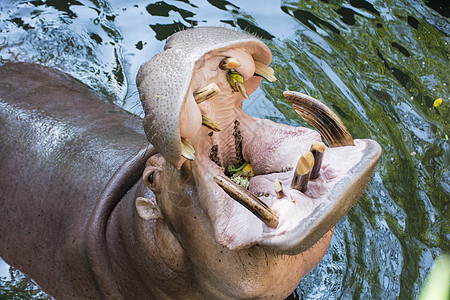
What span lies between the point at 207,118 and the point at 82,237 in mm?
1601

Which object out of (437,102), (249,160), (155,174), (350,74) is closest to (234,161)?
(249,160)

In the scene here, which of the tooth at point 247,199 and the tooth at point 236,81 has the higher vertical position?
the tooth at point 236,81

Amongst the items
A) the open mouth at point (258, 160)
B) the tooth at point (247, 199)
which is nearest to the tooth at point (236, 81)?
the open mouth at point (258, 160)

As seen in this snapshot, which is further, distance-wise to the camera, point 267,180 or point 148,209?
point 148,209

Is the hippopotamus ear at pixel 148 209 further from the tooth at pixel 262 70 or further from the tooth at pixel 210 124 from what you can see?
the tooth at pixel 262 70

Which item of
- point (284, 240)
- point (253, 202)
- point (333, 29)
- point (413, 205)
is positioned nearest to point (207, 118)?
point (253, 202)

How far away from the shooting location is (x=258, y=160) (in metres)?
2.77

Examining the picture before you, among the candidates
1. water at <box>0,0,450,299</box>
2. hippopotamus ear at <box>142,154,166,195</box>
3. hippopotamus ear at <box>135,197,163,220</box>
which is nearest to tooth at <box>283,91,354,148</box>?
hippopotamus ear at <box>142,154,166,195</box>

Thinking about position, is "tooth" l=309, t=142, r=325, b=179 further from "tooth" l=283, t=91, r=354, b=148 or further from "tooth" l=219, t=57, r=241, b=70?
"tooth" l=219, t=57, r=241, b=70

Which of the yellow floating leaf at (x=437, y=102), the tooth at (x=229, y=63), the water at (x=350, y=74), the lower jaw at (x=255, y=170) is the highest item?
the tooth at (x=229, y=63)

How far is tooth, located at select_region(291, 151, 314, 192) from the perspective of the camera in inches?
84.8

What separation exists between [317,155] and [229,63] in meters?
0.49

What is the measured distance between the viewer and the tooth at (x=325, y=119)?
2484mm

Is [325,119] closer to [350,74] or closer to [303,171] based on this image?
[303,171]
